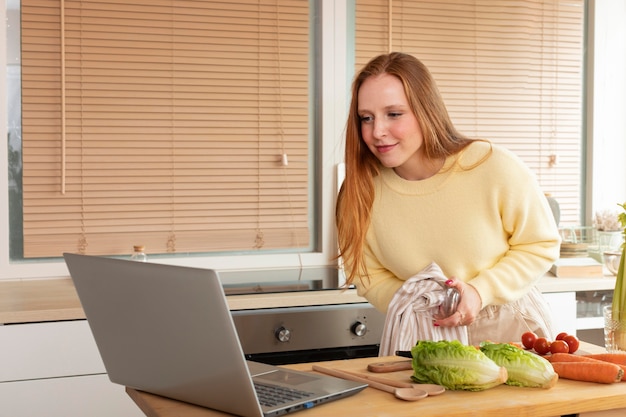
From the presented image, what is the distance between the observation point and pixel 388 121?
2.06 m

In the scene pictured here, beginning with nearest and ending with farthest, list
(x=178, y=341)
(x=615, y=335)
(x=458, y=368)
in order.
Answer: (x=178, y=341)
(x=458, y=368)
(x=615, y=335)

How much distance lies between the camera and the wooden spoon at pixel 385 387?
4.66ft

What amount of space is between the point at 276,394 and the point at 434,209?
88 centimetres

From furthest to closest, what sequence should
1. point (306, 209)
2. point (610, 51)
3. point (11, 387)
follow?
point (610, 51)
point (306, 209)
point (11, 387)

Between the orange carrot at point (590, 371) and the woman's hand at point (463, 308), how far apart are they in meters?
0.40

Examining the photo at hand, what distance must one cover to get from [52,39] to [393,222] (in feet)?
5.05

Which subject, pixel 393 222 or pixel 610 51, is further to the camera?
pixel 610 51

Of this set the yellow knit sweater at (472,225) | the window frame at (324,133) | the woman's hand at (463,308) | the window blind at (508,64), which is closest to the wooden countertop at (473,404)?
the woman's hand at (463,308)

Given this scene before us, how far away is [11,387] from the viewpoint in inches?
95.9

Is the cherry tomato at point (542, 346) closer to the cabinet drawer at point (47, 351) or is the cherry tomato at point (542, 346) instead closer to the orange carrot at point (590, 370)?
the orange carrot at point (590, 370)

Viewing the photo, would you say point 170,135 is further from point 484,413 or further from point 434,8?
point 484,413

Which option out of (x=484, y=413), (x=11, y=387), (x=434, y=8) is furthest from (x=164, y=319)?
(x=434, y=8)

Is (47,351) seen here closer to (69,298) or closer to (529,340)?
(69,298)

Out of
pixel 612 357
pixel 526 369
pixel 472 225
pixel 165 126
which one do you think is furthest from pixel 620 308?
pixel 165 126
